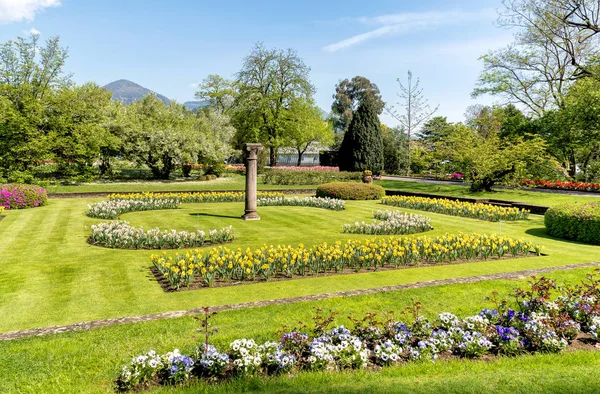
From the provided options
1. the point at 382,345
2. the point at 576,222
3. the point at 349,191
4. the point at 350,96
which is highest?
the point at 350,96

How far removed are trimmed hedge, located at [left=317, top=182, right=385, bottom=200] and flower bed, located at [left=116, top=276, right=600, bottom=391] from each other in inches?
645

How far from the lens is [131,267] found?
26.1 ft

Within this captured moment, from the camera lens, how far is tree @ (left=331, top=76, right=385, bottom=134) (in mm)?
83562

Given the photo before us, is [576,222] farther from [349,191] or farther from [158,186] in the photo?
[158,186]

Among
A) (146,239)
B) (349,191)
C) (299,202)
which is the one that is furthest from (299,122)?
(146,239)

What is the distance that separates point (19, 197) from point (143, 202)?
195 inches

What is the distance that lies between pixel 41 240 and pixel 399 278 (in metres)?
9.23

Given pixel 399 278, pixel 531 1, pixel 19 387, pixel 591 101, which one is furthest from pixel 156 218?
pixel 531 1

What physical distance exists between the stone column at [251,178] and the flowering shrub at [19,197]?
944 centimetres

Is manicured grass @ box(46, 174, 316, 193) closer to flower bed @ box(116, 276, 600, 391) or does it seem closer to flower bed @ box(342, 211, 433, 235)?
flower bed @ box(342, 211, 433, 235)

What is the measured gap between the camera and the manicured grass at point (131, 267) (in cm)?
586

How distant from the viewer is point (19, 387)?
357 centimetres

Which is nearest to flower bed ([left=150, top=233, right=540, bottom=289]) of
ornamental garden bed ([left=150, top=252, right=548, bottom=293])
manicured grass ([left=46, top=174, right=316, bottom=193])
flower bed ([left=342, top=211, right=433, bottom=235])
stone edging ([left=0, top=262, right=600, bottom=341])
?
ornamental garden bed ([left=150, top=252, right=548, bottom=293])

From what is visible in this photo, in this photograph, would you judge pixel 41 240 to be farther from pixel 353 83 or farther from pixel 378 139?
pixel 353 83
